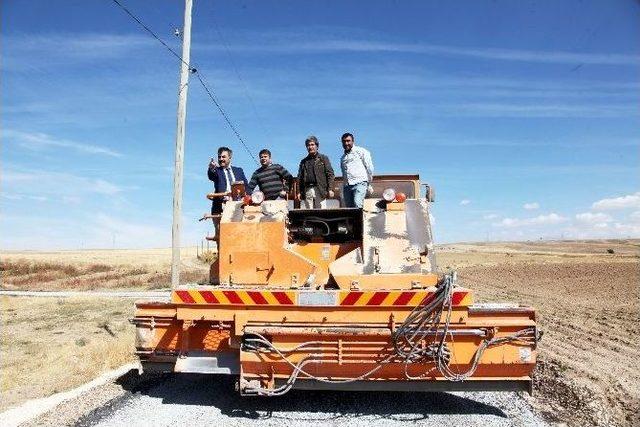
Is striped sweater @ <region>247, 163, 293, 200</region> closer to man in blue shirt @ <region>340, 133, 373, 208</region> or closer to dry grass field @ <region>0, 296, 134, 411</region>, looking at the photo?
man in blue shirt @ <region>340, 133, 373, 208</region>

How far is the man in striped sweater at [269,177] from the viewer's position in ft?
26.8

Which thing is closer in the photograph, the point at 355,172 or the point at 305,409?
the point at 305,409

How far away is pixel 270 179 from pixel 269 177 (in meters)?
0.04

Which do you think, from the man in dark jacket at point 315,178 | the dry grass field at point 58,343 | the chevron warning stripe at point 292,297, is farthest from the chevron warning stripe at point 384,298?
the dry grass field at point 58,343

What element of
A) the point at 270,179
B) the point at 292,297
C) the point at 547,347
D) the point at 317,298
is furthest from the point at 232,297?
the point at 547,347

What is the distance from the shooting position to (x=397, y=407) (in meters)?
5.97

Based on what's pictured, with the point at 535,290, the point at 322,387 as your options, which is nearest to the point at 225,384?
the point at 322,387

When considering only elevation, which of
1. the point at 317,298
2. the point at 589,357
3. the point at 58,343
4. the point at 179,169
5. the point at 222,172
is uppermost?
the point at 179,169

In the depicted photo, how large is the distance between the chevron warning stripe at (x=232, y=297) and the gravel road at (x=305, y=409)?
1.19 m

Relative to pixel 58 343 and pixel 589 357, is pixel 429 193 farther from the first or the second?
pixel 58 343

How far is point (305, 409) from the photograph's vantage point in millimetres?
5957

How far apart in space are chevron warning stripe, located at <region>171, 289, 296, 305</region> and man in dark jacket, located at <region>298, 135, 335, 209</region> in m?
2.47

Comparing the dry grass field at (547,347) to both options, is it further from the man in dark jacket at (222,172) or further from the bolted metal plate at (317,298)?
the man in dark jacket at (222,172)

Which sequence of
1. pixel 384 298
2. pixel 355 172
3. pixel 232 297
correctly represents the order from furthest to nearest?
1. pixel 355 172
2. pixel 232 297
3. pixel 384 298
